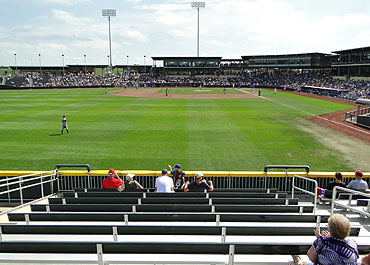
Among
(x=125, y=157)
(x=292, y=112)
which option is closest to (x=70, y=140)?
(x=125, y=157)

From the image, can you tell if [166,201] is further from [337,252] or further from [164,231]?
[337,252]

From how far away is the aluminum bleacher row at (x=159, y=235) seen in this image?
12.5 feet

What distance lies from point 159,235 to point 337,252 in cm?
293

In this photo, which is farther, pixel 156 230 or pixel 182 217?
pixel 182 217

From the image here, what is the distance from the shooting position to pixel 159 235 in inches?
203

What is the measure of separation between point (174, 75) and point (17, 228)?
10873cm

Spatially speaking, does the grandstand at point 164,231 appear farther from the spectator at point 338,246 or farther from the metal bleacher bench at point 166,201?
the spectator at point 338,246

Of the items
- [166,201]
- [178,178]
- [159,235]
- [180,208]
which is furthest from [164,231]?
[178,178]

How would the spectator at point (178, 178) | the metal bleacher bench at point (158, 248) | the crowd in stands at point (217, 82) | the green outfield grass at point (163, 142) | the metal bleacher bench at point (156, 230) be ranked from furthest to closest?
the crowd in stands at point (217, 82) < the green outfield grass at point (163, 142) < the spectator at point (178, 178) < the metal bleacher bench at point (156, 230) < the metal bleacher bench at point (158, 248)

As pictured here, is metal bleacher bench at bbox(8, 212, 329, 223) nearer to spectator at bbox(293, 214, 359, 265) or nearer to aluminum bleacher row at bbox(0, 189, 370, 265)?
aluminum bleacher row at bbox(0, 189, 370, 265)

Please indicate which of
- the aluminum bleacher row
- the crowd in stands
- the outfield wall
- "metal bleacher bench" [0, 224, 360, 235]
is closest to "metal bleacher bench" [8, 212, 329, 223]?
the aluminum bleacher row

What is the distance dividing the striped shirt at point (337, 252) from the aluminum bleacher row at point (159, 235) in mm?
436

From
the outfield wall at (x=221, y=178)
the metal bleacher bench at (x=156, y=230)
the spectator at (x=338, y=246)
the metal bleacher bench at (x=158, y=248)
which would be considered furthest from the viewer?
the outfield wall at (x=221, y=178)

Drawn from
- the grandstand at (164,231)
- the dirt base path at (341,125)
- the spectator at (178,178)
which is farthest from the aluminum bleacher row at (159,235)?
the dirt base path at (341,125)
